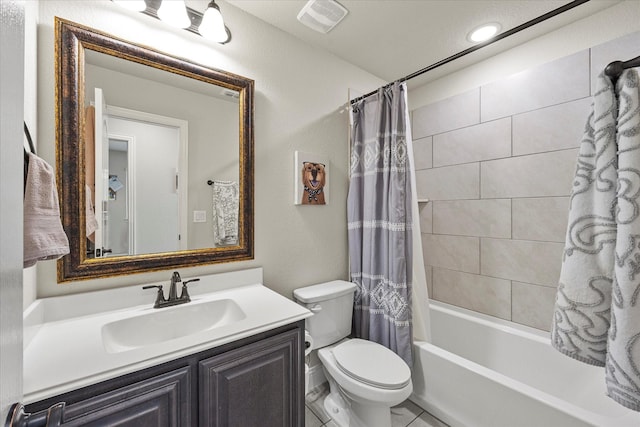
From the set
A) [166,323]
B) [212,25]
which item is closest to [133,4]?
[212,25]

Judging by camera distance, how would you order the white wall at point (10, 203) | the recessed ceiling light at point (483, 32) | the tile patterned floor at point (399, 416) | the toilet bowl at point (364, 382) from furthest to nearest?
the recessed ceiling light at point (483, 32) < the tile patterned floor at point (399, 416) < the toilet bowl at point (364, 382) < the white wall at point (10, 203)

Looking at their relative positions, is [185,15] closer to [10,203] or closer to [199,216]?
[199,216]

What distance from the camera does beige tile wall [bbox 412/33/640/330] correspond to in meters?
1.66

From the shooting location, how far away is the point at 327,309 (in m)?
1.71

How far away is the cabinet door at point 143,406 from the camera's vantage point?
0.75 meters

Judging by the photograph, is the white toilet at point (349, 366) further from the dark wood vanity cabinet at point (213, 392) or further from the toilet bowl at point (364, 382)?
the dark wood vanity cabinet at point (213, 392)

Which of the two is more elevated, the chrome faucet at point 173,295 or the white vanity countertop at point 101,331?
the chrome faucet at point 173,295

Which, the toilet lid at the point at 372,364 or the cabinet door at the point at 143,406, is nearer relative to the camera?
the cabinet door at the point at 143,406

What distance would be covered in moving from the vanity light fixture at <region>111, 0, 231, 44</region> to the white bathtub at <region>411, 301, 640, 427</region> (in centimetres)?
214

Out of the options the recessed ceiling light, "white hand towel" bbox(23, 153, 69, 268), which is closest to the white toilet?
"white hand towel" bbox(23, 153, 69, 268)

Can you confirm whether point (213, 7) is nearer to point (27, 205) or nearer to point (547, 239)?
point (27, 205)

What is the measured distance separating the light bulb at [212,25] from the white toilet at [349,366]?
4.97ft

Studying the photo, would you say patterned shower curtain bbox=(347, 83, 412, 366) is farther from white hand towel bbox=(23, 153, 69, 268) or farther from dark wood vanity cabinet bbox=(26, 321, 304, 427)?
white hand towel bbox=(23, 153, 69, 268)

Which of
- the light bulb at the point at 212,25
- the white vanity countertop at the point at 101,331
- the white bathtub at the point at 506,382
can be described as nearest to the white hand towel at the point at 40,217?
the white vanity countertop at the point at 101,331
